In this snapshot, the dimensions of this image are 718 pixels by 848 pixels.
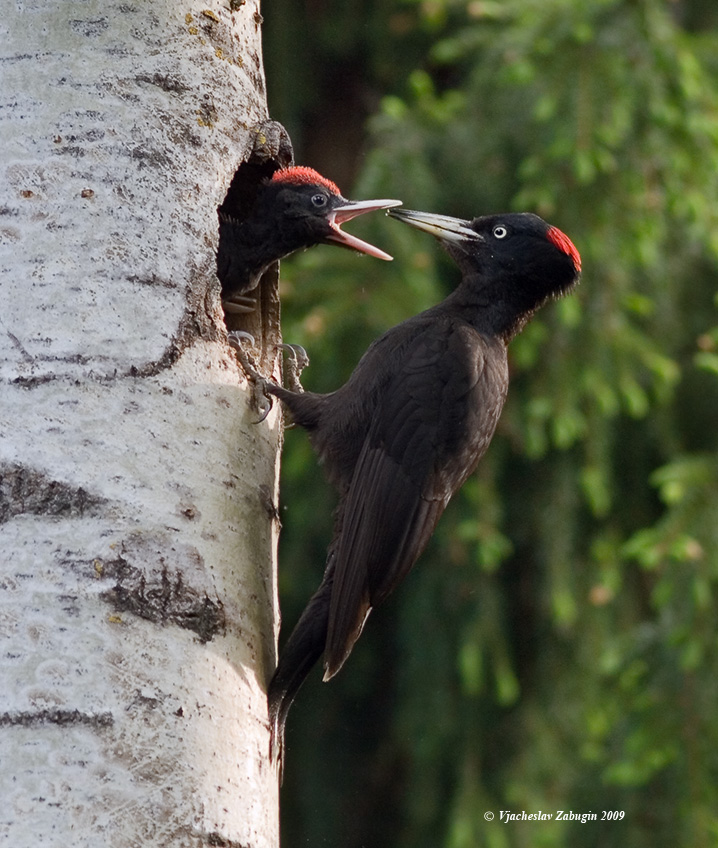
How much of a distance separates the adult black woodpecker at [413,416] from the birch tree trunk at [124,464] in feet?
1.06

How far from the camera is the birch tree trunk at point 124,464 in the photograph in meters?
2.02

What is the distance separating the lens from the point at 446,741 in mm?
5488

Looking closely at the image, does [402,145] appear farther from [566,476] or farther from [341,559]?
[341,559]

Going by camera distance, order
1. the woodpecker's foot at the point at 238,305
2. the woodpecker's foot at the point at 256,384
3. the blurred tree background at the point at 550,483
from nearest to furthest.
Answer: the woodpecker's foot at the point at 256,384, the woodpecker's foot at the point at 238,305, the blurred tree background at the point at 550,483

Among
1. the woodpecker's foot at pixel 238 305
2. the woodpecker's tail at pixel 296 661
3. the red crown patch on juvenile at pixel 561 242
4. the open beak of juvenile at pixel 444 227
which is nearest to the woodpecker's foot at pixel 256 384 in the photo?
the woodpecker's tail at pixel 296 661

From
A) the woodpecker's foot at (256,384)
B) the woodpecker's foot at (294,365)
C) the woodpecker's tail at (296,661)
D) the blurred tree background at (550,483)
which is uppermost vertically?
the woodpecker's foot at (256,384)

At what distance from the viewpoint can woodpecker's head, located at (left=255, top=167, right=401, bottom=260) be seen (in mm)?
3943

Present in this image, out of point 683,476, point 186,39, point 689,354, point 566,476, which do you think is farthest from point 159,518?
point 689,354

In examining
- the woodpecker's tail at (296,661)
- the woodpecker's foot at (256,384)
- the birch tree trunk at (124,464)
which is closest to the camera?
the birch tree trunk at (124,464)

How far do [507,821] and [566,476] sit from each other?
4.91 feet

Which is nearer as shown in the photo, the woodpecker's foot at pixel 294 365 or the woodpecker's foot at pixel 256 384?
the woodpecker's foot at pixel 256 384

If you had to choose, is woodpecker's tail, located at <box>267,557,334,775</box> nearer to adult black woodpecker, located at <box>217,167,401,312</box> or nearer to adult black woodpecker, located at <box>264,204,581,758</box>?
adult black woodpecker, located at <box>264,204,581,758</box>

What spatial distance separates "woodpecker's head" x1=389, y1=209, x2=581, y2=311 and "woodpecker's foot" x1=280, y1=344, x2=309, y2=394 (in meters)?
0.51

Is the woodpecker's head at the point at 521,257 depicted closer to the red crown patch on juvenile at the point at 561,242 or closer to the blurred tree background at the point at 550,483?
the red crown patch on juvenile at the point at 561,242
